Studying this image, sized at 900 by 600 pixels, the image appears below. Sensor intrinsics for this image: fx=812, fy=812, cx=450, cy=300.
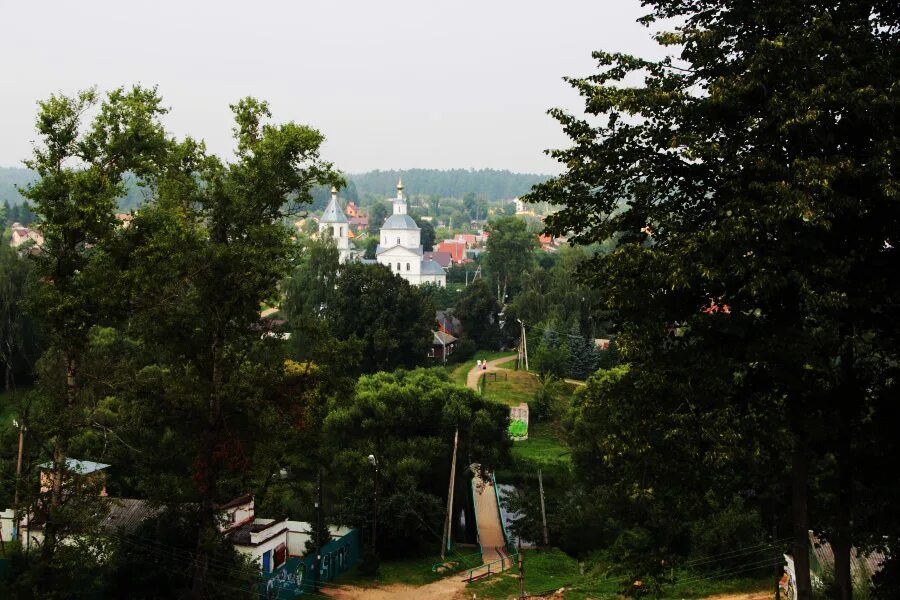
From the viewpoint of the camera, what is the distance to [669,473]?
1000 cm

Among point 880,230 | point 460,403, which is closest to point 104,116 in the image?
point 880,230

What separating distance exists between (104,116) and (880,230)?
12.1 meters

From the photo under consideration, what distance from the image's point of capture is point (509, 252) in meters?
68.9

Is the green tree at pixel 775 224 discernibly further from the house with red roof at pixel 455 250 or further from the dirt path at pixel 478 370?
the house with red roof at pixel 455 250

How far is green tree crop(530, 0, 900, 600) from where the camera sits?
910cm

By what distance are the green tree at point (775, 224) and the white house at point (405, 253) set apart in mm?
61364

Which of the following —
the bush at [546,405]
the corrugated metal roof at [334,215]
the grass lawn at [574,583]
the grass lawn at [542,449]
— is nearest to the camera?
the grass lawn at [574,583]

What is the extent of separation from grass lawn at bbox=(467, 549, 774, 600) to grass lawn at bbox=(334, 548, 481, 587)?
1.64 meters

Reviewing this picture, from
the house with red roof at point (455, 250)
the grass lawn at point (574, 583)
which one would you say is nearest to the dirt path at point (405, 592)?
the grass lawn at point (574, 583)

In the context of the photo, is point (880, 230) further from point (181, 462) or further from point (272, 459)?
point (181, 462)

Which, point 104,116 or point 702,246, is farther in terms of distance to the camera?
point 104,116

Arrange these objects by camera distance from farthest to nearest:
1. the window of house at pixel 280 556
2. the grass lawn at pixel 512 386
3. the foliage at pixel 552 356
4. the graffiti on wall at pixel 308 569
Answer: the foliage at pixel 552 356, the grass lawn at pixel 512 386, the window of house at pixel 280 556, the graffiti on wall at pixel 308 569

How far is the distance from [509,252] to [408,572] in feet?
156

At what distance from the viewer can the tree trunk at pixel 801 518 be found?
32.2 ft
